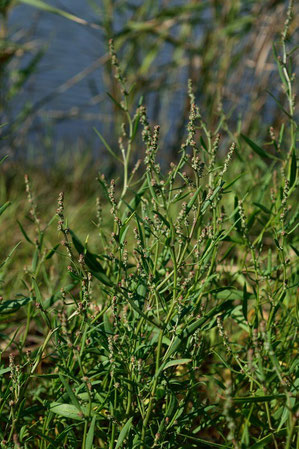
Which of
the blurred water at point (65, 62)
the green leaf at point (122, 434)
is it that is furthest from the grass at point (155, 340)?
the blurred water at point (65, 62)

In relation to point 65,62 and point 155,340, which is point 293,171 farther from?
point 65,62

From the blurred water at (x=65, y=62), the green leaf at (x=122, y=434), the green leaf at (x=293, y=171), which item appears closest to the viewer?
the green leaf at (x=122, y=434)

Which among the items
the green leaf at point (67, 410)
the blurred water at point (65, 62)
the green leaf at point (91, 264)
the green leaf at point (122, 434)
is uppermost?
the green leaf at point (91, 264)

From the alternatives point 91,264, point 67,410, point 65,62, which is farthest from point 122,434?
point 65,62

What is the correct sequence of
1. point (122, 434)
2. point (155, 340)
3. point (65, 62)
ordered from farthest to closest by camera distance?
point (65, 62) → point (155, 340) → point (122, 434)

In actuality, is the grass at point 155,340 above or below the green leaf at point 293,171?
below

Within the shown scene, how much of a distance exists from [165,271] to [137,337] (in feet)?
0.38

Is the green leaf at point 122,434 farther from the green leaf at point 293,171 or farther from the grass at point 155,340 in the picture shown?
the green leaf at point 293,171

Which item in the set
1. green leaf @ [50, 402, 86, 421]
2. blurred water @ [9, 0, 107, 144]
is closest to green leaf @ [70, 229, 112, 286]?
green leaf @ [50, 402, 86, 421]

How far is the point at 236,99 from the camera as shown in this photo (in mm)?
2713

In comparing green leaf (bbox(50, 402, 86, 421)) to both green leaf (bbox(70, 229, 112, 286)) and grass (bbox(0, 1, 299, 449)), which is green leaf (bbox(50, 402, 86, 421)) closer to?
grass (bbox(0, 1, 299, 449))

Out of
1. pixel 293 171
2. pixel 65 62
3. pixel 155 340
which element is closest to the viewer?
pixel 155 340

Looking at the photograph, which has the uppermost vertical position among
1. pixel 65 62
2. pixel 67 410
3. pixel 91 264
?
pixel 91 264

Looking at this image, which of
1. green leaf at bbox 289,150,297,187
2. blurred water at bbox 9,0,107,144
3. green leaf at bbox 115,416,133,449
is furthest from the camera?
blurred water at bbox 9,0,107,144
